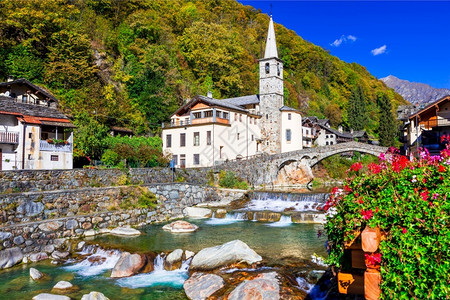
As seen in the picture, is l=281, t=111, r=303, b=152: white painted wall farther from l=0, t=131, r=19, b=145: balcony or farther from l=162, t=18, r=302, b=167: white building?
Result: l=0, t=131, r=19, b=145: balcony

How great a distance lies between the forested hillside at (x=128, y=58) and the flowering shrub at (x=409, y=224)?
108 ft

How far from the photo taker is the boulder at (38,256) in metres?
15.3

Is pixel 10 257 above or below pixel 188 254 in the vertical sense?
below

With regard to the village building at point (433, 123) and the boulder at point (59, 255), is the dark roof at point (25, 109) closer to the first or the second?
the boulder at point (59, 255)

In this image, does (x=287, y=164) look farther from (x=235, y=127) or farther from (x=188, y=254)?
(x=188, y=254)

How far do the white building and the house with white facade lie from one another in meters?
16.0

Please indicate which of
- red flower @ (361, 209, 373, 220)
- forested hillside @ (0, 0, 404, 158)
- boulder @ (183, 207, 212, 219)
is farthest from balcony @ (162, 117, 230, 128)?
red flower @ (361, 209, 373, 220)

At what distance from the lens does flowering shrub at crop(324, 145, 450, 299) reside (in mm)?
3408

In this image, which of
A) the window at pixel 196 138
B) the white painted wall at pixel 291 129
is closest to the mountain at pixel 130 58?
the window at pixel 196 138

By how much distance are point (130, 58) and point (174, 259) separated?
1783 inches

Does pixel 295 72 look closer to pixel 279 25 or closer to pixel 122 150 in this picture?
pixel 279 25

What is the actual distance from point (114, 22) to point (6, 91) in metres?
34.1

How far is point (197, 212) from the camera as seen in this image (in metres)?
25.6

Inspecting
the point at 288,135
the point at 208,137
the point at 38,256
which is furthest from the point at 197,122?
the point at 38,256
